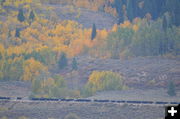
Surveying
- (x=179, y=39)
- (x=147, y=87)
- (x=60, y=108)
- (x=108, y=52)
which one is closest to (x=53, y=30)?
(x=108, y=52)

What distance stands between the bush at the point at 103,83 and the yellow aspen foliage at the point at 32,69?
367 inches

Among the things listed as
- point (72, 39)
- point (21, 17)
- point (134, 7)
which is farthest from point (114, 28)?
point (21, 17)

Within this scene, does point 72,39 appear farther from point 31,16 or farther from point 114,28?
point 31,16

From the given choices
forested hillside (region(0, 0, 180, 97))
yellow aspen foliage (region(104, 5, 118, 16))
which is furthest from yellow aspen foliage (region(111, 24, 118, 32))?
yellow aspen foliage (region(104, 5, 118, 16))

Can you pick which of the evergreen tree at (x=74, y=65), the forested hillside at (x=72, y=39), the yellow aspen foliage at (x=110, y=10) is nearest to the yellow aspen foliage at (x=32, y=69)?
the forested hillside at (x=72, y=39)

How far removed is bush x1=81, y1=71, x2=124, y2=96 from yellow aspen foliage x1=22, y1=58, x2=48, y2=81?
30.6 ft

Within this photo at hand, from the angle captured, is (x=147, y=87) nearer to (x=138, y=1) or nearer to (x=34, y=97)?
(x=34, y=97)

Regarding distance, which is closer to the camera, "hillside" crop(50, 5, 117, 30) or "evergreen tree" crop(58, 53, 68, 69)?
"evergreen tree" crop(58, 53, 68, 69)

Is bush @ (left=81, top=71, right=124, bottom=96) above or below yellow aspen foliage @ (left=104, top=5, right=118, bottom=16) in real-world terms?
below

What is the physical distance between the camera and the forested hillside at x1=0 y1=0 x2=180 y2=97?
115 metres

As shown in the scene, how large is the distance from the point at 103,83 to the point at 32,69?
15118 mm

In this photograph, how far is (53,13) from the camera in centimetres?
14625

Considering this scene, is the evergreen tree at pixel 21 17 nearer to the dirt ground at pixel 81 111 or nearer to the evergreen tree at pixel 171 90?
the evergreen tree at pixel 171 90

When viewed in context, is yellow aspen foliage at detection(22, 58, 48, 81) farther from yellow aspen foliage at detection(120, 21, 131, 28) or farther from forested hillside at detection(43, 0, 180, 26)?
forested hillside at detection(43, 0, 180, 26)
